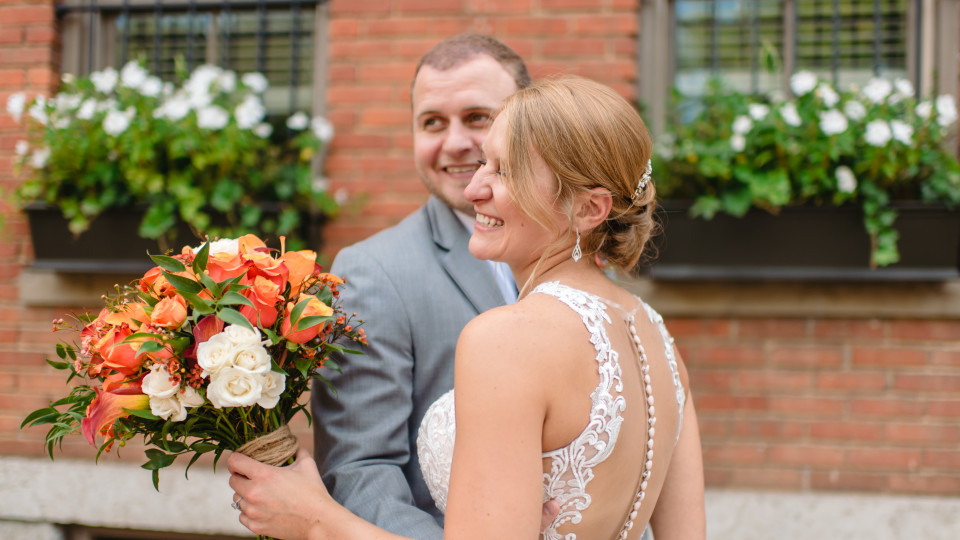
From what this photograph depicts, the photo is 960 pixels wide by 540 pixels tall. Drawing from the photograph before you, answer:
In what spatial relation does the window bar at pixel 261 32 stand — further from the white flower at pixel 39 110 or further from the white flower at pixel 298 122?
the white flower at pixel 39 110

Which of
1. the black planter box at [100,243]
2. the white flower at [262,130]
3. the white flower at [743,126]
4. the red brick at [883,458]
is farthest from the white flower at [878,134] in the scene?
the white flower at [262,130]

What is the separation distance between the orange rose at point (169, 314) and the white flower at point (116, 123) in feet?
7.81

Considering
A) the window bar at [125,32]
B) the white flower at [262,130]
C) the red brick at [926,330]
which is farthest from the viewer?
the window bar at [125,32]

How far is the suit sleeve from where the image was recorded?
178 centimetres

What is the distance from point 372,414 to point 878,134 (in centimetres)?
248

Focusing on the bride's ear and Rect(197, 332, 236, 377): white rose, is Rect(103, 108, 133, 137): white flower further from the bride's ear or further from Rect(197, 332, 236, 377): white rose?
the bride's ear

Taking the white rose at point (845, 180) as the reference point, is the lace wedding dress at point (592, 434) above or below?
below

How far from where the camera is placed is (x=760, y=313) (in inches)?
138

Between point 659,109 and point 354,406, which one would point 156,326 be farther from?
point 659,109

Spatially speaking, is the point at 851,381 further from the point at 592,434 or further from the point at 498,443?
the point at 498,443

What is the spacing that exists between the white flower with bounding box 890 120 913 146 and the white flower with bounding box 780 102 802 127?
0.37 meters

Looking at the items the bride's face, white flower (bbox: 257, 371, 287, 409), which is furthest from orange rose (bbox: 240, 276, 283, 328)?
the bride's face

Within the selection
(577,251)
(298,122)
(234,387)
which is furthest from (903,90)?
(234,387)

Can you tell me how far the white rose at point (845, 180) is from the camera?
3203mm
